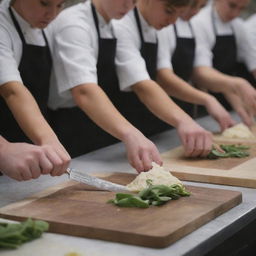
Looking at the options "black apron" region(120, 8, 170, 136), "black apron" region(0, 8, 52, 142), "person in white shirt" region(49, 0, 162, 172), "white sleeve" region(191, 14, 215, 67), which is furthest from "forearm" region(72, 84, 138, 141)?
"white sleeve" region(191, 14, 215, 67)

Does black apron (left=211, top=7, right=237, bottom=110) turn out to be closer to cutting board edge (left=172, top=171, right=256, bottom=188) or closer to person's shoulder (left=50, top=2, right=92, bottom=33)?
person's shoulder (left=50, top=2, right=92, bottom=33)

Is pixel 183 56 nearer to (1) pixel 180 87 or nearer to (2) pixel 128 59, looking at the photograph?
(1) pixel 180 87

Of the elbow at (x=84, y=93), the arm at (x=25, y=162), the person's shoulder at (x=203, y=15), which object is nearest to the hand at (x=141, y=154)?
the elbow at (x=84, y=93)

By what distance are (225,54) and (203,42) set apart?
0.26 meters

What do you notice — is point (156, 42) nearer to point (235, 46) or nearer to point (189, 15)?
point (189, 15)

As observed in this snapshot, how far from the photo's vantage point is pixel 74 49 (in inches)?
83.9

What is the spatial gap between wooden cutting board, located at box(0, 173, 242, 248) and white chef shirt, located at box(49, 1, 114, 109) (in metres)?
0.54

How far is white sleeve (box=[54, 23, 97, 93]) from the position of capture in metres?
2.09

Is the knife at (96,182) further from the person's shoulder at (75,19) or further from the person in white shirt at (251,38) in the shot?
the person in white shirt at (251,38)

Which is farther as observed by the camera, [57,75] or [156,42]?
[156,42]

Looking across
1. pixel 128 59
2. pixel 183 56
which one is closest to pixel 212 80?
pixel 183 56

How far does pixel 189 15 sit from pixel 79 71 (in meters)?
0.96

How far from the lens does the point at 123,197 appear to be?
150 centimetres

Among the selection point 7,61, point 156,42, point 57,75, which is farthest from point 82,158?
point 156,42
